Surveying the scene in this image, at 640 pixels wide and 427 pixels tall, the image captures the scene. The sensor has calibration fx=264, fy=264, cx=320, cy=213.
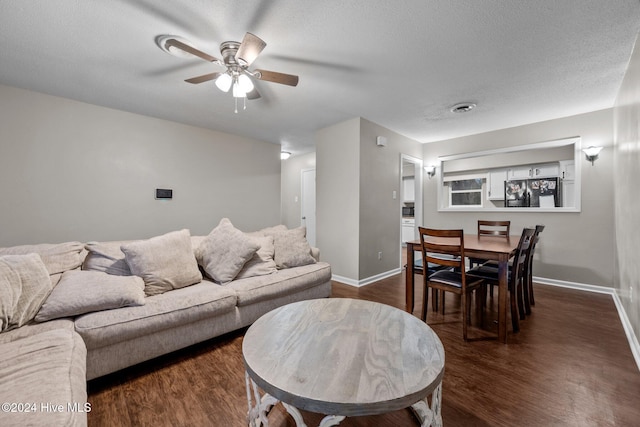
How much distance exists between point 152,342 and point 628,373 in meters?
3.18

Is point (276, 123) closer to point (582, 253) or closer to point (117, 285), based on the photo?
point (117, 285)

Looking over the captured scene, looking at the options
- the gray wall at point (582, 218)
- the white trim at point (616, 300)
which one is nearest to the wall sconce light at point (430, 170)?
the gray wall at point (582, 218)

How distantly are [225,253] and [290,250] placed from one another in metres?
0.71

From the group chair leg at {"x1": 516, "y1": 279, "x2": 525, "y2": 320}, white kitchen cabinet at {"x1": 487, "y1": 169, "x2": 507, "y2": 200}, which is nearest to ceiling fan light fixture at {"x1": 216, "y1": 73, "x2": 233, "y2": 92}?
chair leg at {"x1": 516, "y1": 279, "x2": 525, "y2": 320}

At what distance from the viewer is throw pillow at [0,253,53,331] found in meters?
1.46

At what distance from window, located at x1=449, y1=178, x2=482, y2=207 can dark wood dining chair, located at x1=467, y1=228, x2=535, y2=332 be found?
3214mm

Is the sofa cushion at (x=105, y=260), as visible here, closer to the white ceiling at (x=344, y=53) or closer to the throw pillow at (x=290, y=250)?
the throw pillow at (x=290, y=250)

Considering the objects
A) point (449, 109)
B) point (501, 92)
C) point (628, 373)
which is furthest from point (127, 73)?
point (628, 373)

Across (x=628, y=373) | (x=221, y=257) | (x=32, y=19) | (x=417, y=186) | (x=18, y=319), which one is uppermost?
(x=32, y=19)

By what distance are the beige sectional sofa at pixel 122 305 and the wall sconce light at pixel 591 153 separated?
375 cm

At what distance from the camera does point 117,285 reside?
71.1 inches

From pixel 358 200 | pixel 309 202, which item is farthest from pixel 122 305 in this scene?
pixel 309 202

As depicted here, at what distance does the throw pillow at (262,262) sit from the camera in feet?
8.47

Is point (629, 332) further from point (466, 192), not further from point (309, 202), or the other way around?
point (309, 202)
